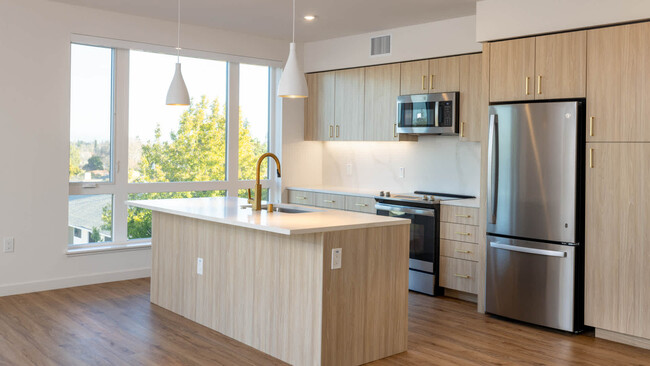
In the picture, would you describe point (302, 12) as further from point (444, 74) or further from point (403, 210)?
point (403, 210)

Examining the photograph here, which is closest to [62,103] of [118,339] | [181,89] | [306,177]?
[181,89]

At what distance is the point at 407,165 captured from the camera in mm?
6305

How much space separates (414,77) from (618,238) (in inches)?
98.4

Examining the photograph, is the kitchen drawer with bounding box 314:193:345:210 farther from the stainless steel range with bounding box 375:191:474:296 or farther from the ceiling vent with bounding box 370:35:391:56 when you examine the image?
the ceiling vent with bounding box 370:35:391:56

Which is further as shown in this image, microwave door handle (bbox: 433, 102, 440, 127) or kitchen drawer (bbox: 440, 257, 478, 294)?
microwave door handle (bbox: 433, 102, 440, 127)

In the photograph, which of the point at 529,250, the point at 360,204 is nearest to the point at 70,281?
the point at 360,204

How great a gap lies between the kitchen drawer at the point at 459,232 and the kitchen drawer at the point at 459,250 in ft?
0.12

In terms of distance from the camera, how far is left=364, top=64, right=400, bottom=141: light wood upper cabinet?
235 inches

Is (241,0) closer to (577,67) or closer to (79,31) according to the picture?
(79,31)

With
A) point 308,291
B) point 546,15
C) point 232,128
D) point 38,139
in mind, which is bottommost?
point 308,291

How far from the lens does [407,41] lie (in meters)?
5.83

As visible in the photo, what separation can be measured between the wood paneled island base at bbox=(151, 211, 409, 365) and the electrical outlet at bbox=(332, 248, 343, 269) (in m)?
0.02

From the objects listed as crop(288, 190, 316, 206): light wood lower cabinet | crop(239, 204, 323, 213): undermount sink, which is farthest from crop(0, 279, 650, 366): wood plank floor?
crop(288, 190, 316, 206): light wood lower cabinet

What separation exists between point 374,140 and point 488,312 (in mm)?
2252
